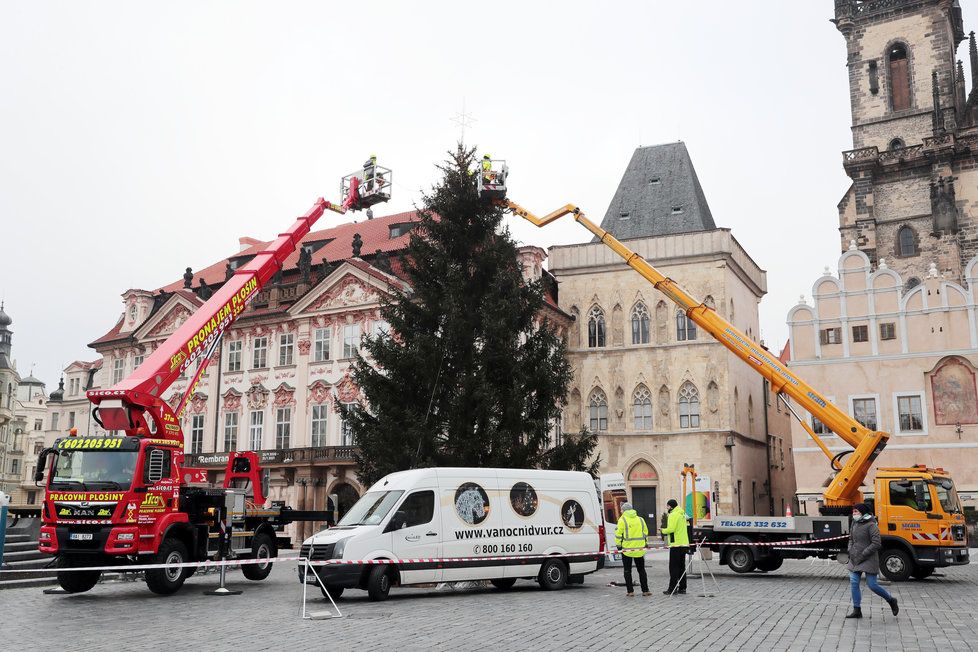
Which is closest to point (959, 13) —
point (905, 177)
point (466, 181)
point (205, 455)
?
point (905, 177)

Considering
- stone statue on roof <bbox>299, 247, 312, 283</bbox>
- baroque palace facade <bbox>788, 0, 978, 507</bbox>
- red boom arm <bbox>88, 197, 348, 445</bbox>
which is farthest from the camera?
stone statue on roof <bbox>299, 247, 312, 283</bbox>

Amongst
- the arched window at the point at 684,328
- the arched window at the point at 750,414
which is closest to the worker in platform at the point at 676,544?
the arched window at the point at 684,328

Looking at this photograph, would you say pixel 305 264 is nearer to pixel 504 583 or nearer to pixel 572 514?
pixel 572 514

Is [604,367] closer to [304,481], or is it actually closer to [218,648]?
[304,481]

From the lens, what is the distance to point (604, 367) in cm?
4375

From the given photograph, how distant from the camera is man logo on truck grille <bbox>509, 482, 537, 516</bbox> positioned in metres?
18.0

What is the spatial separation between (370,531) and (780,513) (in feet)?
119

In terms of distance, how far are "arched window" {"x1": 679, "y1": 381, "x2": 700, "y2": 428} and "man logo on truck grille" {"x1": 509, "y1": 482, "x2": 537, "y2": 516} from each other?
2468 cm

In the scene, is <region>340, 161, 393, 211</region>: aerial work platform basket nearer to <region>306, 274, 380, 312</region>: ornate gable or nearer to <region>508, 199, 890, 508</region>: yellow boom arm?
<region>508, 199, 890, 508</region>: yellow boom arm

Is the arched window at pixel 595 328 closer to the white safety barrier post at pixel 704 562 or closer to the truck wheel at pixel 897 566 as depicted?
the white safety barrier post at pixel 704 562

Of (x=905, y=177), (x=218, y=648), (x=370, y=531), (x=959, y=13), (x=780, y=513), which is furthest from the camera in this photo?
(x=959, y=13)

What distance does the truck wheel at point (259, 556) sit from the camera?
2030cm

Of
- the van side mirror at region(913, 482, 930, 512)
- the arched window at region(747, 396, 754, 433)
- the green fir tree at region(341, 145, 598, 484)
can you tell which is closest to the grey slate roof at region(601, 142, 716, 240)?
the arched window at region(747, 396, 754, 433)

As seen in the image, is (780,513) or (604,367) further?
(780,513)
